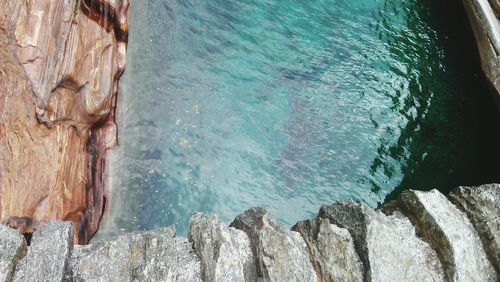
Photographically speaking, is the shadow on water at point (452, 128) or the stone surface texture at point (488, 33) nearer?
the shadow on water at point (452, 128)

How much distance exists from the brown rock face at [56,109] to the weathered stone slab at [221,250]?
1523mm

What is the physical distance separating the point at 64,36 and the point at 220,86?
208 centimetres

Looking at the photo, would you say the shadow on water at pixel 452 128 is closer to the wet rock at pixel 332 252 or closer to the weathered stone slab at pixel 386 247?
the weathered stone slab at pixel 386 247

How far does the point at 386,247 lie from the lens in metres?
3.16

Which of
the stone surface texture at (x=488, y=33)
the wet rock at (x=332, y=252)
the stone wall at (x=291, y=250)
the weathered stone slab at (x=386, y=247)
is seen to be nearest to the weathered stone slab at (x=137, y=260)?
the stone wall at (x=291, y=250)

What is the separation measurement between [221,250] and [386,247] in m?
1.13

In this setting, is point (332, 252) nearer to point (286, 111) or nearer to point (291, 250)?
point (291, 250)

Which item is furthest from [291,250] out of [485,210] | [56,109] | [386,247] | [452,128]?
[452,128]

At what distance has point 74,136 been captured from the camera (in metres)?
4.66

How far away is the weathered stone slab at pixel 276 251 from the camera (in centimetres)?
301

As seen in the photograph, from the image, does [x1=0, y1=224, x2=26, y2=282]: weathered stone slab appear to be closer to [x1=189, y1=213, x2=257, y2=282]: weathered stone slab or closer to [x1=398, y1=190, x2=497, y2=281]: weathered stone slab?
[x1=189, y1=213, x2=257, y2=282]: weathered stone slab

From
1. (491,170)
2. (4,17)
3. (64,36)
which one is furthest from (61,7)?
(491,170)

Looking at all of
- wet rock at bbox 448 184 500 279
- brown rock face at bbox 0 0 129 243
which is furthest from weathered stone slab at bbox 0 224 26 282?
wet rock at bbox 448 184 500 279

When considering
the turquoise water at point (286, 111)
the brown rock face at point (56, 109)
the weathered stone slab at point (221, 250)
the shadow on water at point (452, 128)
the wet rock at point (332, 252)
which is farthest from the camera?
the shadow on water at point (452, 128)
